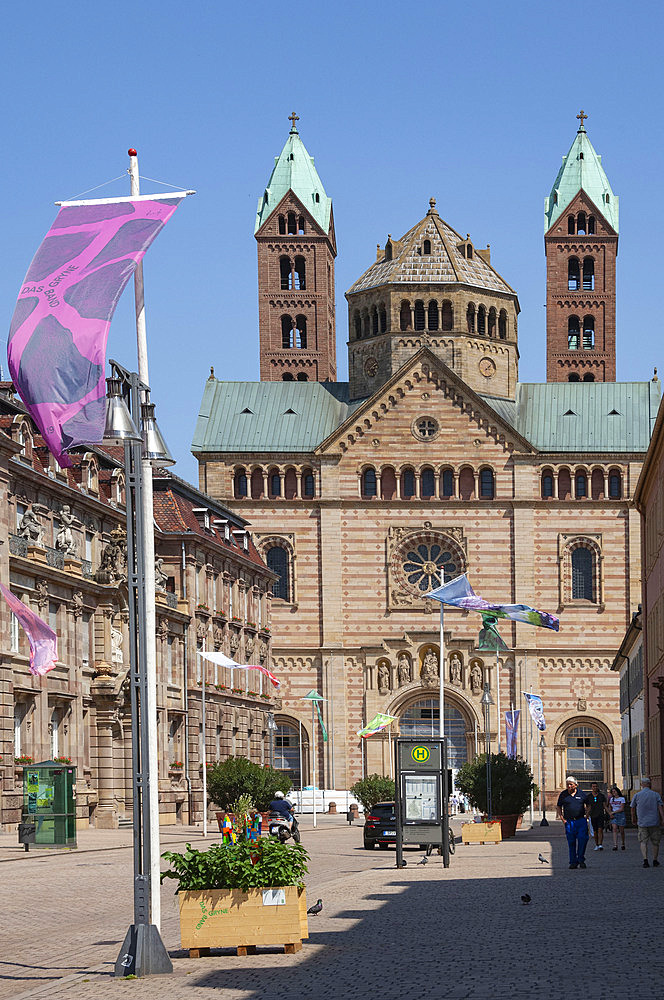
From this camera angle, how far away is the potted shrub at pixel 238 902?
18234 mm

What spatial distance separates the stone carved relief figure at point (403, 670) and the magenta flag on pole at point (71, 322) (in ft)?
243

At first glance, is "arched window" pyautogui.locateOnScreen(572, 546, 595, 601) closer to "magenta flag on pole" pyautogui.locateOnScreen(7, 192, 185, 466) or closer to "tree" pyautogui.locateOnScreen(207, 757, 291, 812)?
"tree" pyautogui.locateOnScreen(207, 757, 291, 812)

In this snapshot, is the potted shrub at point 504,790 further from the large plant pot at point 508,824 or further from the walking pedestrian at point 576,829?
the walking pedestrian at point 576,829

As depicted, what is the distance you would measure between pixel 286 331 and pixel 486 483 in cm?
2044

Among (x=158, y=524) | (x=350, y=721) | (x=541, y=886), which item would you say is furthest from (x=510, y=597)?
(x=541, y=886)

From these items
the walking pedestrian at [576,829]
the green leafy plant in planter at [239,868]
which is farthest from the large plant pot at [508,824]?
the green leafy plant in planter at [239,868]

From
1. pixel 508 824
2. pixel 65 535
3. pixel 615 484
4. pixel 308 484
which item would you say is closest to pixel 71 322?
pixel 65 535

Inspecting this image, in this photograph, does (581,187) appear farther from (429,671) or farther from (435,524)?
(429,671)

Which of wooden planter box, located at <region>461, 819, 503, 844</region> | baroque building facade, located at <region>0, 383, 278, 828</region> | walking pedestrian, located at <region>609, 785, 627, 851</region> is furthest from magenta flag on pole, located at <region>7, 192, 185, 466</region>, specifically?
wooden planter box, located at <region>461, 819, 503, 844</region>

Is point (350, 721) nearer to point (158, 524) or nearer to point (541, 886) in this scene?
point (158, 524)

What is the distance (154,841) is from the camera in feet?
59.8

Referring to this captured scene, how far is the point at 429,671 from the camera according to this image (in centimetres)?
9169

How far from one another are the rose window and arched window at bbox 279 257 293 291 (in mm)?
22905

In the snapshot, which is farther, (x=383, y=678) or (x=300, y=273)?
(x=300, y=273)
